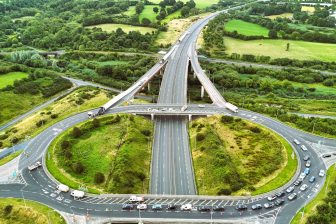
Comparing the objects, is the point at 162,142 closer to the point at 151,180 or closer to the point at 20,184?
the point at 151,180

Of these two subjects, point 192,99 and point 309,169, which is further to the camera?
point 192,99

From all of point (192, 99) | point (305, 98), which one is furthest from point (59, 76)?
point (305, 98)

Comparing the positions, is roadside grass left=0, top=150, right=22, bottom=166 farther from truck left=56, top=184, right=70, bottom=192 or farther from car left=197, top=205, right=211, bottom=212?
car left=197, top=205, right=211, bottom=212

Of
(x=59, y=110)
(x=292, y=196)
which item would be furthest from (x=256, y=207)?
(x=59, y=110)

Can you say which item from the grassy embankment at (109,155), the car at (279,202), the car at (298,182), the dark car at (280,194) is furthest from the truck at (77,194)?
the car at (298,182)

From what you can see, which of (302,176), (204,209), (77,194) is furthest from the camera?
(302,176)

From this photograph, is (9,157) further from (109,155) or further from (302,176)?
(302,176)
